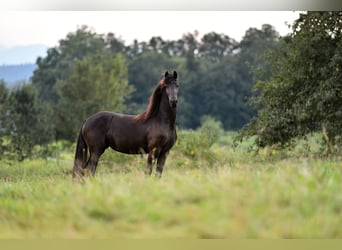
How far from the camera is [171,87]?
843 cm

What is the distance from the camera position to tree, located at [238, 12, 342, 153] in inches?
409

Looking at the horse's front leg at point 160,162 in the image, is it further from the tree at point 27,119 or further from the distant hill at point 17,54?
the tree at point 27,119

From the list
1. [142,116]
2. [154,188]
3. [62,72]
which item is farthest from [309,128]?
[62,72]

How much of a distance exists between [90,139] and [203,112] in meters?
5.82

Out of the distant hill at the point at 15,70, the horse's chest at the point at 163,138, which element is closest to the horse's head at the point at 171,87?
the horse's chest at the point at 163,138

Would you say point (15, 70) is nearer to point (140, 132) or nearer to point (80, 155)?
point (80, 155)

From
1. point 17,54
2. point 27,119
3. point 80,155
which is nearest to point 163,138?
point 80,155

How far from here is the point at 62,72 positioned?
20.5 meters

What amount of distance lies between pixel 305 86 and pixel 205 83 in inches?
161

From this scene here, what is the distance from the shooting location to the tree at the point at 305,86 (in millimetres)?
10391

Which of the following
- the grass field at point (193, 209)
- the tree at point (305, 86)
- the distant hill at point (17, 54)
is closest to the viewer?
the grass field at point (193, 209)

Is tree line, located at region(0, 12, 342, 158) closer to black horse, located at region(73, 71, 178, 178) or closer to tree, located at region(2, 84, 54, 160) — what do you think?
tree, located at region(2, 84, 54, 160)

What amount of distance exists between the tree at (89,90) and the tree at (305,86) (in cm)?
781

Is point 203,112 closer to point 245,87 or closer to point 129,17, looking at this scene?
point 245,87
